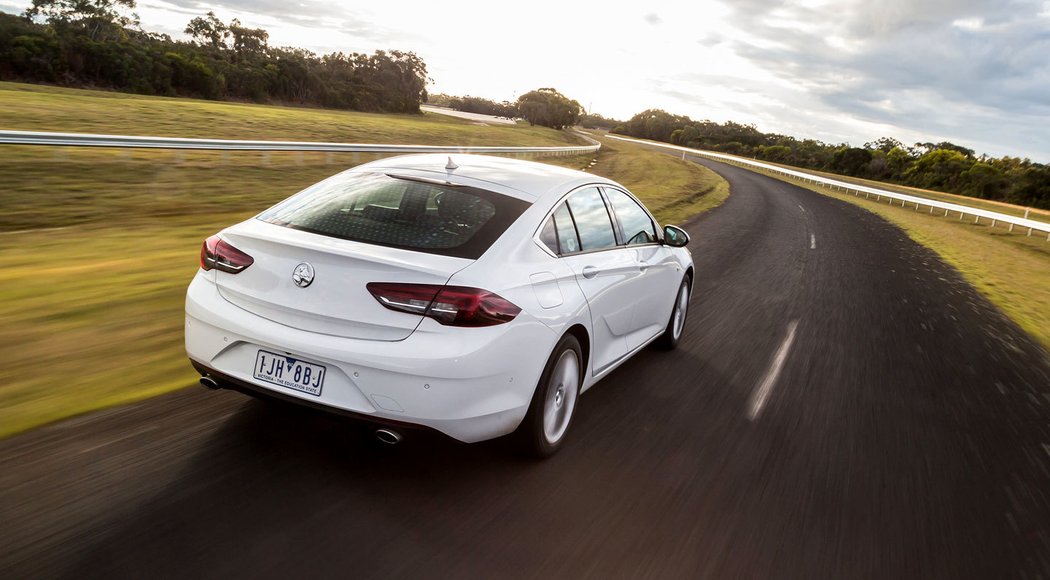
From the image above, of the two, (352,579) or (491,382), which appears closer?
(352,579)

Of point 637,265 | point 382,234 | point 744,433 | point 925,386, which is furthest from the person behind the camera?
point 925,386

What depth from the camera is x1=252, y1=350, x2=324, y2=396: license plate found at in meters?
3.48

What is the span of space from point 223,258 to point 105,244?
648 cm

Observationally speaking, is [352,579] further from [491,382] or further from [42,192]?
[42,192]

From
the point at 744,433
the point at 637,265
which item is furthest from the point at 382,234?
the point at 744,433

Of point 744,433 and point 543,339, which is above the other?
point 543,339

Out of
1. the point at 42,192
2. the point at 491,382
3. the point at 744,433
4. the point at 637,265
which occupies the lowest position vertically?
the point at 42,192

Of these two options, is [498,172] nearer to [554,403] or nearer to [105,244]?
[554,403]

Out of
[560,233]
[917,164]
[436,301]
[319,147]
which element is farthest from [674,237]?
[917,164]

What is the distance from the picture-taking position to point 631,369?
6199 mm

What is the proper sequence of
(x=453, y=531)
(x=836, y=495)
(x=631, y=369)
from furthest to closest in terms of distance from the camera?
1. (x=631, y=369)
2. (x=836, y=495)
3. (x=453, y=531)

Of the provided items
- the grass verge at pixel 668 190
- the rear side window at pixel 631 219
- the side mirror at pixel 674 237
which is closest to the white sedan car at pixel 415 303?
the rear side window at pixel 631 219

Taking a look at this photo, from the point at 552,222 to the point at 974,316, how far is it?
861 centimetres

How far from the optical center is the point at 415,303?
136 inches
